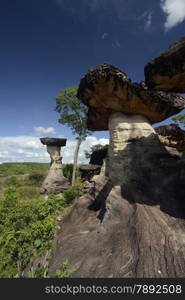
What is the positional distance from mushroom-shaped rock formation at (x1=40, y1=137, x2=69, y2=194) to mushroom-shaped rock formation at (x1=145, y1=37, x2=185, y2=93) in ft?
60.7

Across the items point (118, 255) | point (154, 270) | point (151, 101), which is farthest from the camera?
point (151, 101)

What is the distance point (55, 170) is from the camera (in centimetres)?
2211

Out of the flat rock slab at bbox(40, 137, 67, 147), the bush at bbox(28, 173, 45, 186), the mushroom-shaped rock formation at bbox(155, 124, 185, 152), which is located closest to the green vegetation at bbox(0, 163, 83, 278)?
the mushroom-shaped rock formation at bbox(155, 124, 185, 152)

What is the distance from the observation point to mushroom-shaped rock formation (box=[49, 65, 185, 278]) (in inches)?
176

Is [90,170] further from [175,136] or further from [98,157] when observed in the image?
[175,136]

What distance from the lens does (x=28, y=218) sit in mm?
6164

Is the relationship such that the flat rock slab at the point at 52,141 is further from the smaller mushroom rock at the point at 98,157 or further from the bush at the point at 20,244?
the bush at the point at 20,244

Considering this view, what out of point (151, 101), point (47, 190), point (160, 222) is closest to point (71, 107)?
point (47, 190)

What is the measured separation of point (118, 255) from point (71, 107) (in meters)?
19.8

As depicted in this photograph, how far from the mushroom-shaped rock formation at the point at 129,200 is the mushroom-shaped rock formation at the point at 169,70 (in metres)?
1.85

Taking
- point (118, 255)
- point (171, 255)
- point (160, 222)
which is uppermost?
point (160, 222)

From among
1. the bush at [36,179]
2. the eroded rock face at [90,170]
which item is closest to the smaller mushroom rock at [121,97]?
the eroded rock face at [90,170]

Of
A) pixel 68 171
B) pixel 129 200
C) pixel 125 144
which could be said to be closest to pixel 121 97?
pixel 125 144

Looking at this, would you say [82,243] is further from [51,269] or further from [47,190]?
[47,190]
